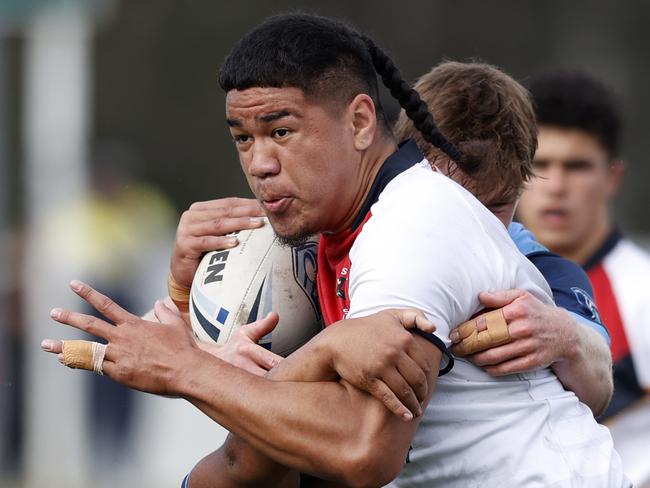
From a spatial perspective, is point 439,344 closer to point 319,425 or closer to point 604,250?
point 319,425

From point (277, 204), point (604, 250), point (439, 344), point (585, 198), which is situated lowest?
point (604, 250)

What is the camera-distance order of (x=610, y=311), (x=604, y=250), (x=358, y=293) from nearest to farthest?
1. (x=358, y=293)
2. (x=610, y=311)
3. (x=604, y=250)

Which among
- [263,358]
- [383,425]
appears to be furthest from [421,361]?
[263,358]

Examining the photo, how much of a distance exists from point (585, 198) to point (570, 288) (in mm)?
2605

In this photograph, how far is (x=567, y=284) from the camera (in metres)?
4.61

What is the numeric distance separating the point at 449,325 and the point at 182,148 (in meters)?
26.7

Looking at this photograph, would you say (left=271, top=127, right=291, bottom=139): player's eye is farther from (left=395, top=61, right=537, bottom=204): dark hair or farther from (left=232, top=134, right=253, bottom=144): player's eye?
(left=395, top=61, right=537, bottom=204): dark hair

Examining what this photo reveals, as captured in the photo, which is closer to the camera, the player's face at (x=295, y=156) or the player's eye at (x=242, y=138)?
the player's face at (x=295, y=156)

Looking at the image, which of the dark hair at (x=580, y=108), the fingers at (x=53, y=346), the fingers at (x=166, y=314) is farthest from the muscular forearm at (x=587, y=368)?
the dark hair at (x=580, y=108)

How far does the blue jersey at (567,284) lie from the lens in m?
4.57

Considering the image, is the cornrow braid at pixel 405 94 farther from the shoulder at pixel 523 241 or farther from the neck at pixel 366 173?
the shoulder at pixel 523 241

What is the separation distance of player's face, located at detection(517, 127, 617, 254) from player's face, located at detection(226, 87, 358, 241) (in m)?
3.02

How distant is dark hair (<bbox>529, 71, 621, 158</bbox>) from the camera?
7.20 metres

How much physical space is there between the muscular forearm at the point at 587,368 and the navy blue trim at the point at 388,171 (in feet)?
2.27
